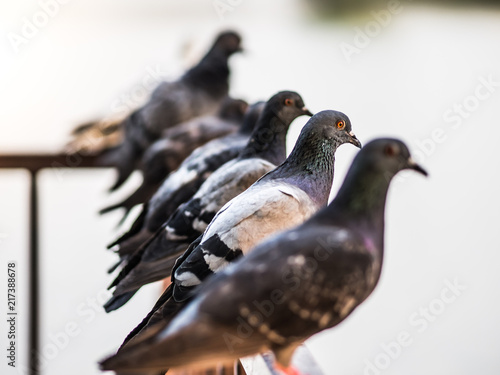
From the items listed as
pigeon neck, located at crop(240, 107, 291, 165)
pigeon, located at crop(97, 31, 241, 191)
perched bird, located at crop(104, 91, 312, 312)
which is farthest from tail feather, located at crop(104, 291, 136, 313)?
pigeon, located at crop(97, 31, 241, 191)

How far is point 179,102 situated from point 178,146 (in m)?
0.69

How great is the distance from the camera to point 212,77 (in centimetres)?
480

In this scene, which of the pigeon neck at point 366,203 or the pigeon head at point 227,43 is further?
the pigeon head at point 227,43

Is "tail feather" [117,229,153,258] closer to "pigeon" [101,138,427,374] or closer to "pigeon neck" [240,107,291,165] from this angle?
"pigeon neck" [240,107,291,165]

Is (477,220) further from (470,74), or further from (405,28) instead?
(405,28)

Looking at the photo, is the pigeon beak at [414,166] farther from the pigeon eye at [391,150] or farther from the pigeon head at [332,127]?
the pigeon head at [332,127]

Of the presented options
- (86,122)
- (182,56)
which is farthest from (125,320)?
(182,56)

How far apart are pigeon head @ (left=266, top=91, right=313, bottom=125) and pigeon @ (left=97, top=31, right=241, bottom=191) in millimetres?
2103

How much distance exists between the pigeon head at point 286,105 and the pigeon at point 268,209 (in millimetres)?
406

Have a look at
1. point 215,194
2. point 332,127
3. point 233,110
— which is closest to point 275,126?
point 215,194

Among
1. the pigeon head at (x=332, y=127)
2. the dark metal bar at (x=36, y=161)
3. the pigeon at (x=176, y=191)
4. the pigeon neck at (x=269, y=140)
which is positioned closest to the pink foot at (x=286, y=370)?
the pigeon head at (x=332, y=127)

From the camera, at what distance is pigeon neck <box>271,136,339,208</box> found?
7.30 ft

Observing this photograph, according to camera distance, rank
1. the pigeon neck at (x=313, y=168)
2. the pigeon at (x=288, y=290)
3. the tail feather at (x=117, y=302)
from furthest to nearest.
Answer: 1. the tail feather at (x=117, y=302)
2. the pigeon neck at (x=313, y=168)
3. the pigeon at (x=288, y=290)

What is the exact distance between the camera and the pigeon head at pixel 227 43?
4.91 metres
